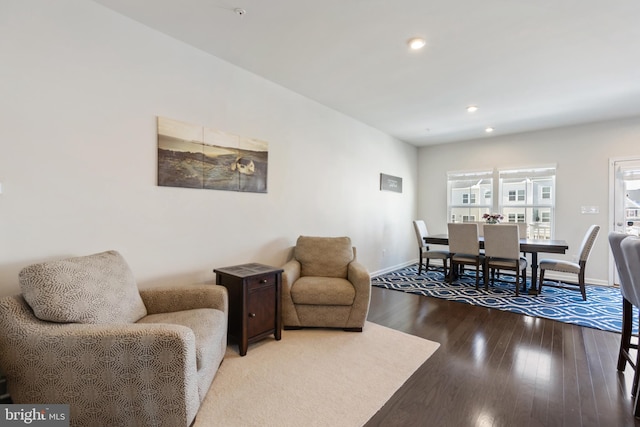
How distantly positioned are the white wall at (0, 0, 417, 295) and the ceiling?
0.25m

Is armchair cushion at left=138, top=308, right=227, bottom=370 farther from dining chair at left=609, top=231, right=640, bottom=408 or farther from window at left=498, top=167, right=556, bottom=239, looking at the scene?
window at left=498, top=167, right=556, bottom=239

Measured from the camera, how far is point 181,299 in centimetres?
213

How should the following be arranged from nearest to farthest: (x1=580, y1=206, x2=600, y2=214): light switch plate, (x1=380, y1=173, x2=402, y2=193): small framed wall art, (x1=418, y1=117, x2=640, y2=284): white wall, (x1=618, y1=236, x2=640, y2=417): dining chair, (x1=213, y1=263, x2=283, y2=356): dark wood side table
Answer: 1. (x1=618, y1=236, x2=640, y2=417): dining chair
2. (x1=213, y1=263, x2=283, y2=356): dark wood side table
3. (x1=418, y1=117, x2=640, y2=284): white wall
4. (x1=580, y1=206, x2=600, y2=214): light switch plate
5. (x1=380, y1=173, x2=402, y2=193): small framed wall art

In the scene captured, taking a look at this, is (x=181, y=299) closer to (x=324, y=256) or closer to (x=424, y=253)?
(x=324, y=256)

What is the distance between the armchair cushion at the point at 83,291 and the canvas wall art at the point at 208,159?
876 millimetres

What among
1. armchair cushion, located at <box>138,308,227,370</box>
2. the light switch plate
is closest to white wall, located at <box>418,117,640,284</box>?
the light switch plate

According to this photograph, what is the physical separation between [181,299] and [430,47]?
9.79 feet

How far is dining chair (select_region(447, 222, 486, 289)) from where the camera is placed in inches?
174

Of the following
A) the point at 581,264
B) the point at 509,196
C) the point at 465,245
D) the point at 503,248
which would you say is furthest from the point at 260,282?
the point at 509,196

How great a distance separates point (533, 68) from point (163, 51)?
356 centimetres

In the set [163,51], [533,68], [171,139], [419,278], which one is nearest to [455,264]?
[419,278]

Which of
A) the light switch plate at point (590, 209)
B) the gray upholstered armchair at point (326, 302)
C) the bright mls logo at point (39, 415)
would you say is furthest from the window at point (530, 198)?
the bright mls logo at point (39, 415)

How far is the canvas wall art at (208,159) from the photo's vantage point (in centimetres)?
247

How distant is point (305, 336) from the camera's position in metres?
2.71
